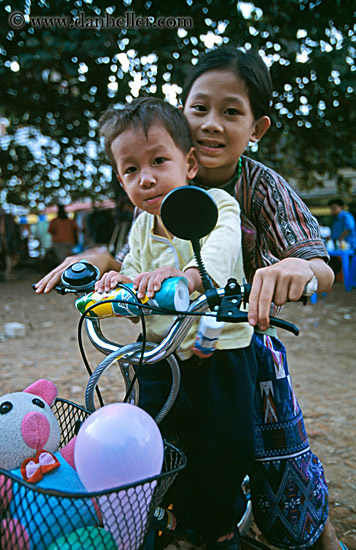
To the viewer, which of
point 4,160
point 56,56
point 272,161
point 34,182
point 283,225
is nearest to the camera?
point 283,225

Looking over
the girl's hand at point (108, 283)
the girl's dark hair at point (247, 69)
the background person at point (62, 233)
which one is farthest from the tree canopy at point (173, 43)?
the background person at point (62, 233)

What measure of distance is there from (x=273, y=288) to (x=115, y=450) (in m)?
0.48

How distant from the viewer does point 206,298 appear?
3.46 feet

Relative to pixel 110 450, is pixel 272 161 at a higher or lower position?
lower

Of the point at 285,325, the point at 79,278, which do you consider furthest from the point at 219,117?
the point at 285,325

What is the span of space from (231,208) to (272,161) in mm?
7760

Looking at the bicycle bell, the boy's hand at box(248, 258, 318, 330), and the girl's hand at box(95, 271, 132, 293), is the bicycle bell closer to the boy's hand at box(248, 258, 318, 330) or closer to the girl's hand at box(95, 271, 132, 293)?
the girl's hand at box(95, 271, 132, 293)

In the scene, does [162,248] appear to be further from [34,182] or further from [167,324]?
[34,182]

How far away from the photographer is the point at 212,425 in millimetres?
1456

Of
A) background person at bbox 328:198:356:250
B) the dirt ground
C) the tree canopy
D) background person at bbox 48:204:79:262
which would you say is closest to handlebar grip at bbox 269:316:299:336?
the dirt ground

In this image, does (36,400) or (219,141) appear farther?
(219,141)

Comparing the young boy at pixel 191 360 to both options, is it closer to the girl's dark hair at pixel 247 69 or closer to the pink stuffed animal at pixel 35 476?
the girl's dark hair at pixel 247 69

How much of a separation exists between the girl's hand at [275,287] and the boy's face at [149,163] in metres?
0.48

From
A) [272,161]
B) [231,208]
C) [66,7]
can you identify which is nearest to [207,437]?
[231,208]
